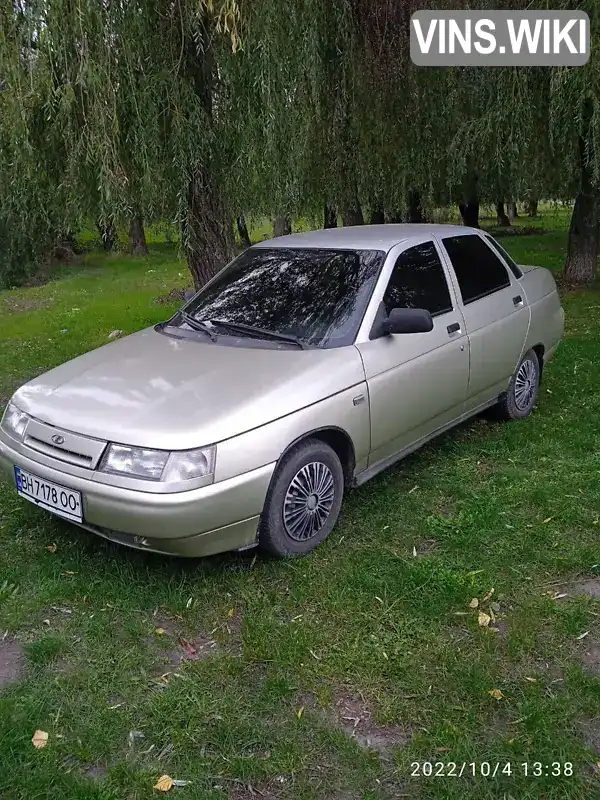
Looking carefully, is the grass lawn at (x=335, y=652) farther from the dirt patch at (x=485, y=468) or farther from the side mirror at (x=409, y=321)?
the side mirror at (x=409, y=321)

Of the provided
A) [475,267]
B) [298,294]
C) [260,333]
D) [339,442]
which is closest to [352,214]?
[475,267]

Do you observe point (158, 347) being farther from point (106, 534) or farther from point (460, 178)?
Result: point (460, 178)

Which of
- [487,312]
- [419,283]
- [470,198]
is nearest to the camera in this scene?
[419,283]

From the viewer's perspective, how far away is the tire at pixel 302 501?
3.57m

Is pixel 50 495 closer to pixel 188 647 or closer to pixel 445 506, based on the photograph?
pixel 188 647

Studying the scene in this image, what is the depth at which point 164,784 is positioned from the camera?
242 centimetres

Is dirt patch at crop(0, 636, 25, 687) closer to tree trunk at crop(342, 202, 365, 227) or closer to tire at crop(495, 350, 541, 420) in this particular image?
tire at crop(495, 350, 541, 420)

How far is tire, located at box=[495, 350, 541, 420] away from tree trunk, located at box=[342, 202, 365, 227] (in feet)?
15.3

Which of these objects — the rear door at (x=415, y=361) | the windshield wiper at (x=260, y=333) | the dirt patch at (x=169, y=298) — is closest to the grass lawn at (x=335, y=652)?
the rear door at (x=415, y=361)

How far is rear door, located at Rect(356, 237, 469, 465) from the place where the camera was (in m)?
4.13

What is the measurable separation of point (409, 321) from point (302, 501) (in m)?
1.17

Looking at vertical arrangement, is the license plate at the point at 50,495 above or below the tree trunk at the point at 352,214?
below

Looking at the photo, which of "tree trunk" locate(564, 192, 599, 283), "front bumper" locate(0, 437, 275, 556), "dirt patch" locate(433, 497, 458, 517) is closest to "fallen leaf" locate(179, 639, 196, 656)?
"front bumper" locate(0, 437, 275, 556)

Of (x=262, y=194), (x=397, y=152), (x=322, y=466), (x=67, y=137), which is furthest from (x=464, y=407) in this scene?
(x=397, y=152)
